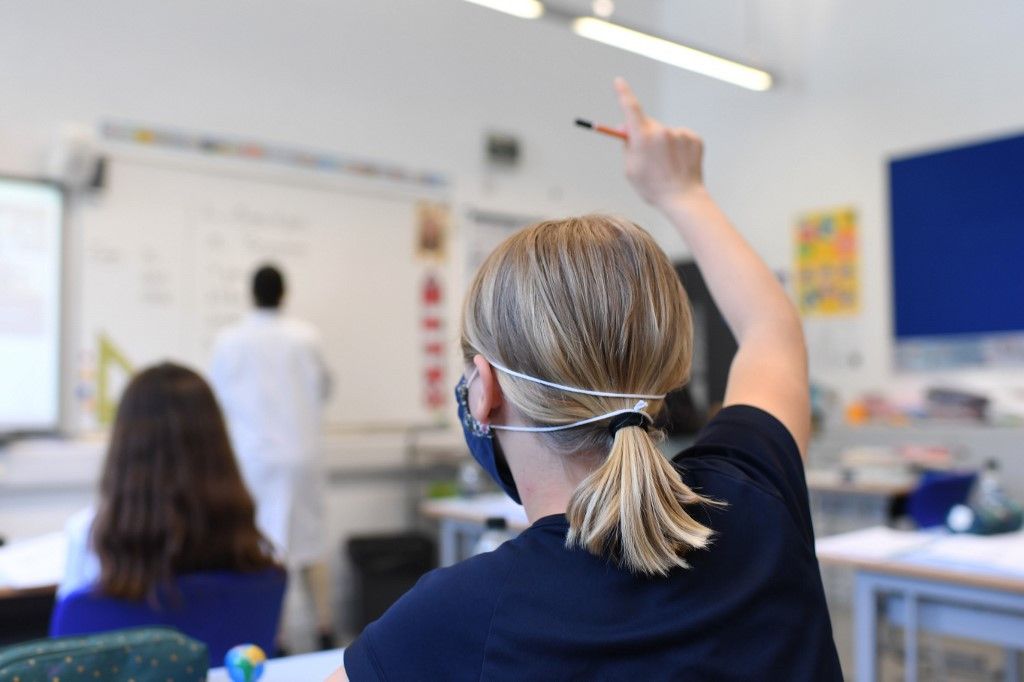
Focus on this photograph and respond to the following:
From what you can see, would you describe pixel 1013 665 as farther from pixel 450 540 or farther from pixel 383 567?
pixel 383 567

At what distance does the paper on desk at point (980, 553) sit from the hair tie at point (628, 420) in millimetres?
1727

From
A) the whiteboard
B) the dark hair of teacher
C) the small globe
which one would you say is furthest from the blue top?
the whiteboard

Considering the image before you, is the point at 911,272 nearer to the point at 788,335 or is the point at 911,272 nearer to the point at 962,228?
the point at 962,228

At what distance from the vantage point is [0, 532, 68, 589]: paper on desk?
Answer: 2199mm

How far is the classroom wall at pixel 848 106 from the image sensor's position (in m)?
5.11

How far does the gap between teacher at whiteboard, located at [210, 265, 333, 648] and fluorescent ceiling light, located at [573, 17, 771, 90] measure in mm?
1785

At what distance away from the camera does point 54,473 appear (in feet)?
12.6


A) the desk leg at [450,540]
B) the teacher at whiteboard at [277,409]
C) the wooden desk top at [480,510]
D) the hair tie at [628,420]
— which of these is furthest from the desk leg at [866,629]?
the teacher at whiteboard at [277,409]

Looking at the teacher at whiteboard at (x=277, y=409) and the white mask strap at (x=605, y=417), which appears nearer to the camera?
the white mask strap at (x=605, y=417)

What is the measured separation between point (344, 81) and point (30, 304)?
74.7 inches

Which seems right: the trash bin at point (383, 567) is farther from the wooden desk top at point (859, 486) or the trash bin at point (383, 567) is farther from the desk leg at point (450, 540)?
the wooden desk top at point (859, 486)

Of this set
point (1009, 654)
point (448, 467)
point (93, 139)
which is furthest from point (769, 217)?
point (93, 139)

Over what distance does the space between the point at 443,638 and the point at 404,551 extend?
404cm

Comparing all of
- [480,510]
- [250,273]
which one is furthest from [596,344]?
[250,273]
